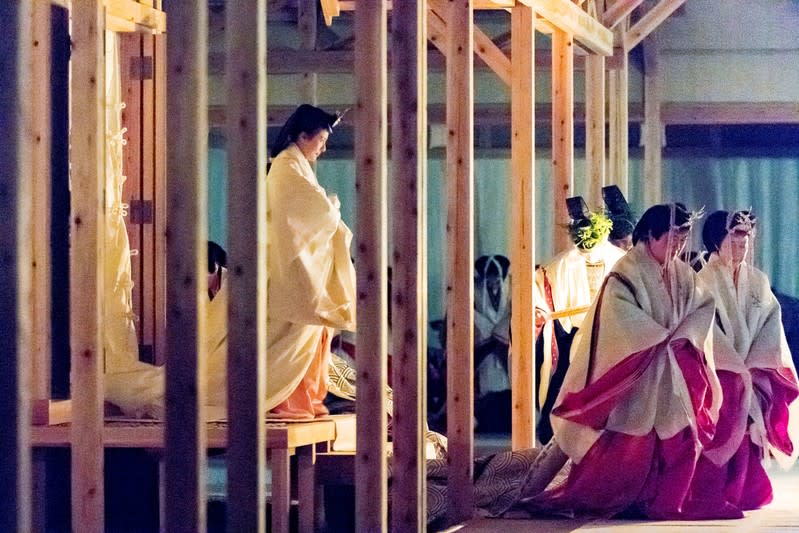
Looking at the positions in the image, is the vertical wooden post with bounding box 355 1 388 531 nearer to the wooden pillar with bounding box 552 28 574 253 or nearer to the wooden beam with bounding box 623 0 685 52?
the wooden pillar with bounding box 552 28 574 253

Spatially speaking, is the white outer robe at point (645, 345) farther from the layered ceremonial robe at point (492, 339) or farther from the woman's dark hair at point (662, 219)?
the layered ceremonial robe at point (492, 339)

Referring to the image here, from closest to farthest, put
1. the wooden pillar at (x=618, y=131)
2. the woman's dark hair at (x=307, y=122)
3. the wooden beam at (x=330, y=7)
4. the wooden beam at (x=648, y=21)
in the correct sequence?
the woman's dark hair at (x=307, y=122) < the wooden beam at (x=330, y=7) < the wooden beam at (x=648, y=21) < the wooden pillar at (x=618, y=131)

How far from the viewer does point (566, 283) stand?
8758mm

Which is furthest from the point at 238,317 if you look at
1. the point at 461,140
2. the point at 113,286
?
the point at 113,286

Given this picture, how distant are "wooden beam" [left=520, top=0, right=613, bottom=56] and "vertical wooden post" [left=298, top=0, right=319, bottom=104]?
9.39 feet

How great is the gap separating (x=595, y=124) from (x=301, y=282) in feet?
11.9

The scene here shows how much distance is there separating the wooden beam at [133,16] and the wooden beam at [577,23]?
1.72 meters

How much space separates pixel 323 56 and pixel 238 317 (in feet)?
26.8

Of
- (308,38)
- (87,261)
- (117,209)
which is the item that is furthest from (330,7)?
(308,38)

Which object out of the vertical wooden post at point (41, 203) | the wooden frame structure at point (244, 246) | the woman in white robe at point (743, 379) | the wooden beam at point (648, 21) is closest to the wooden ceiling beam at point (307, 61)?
the wooden beam at point (648, 21)

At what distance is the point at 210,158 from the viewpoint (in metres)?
13.0

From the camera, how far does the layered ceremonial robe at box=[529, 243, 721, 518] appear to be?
670cm

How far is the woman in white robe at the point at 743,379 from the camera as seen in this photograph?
272 inches

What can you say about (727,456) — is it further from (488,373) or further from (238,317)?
(488,373)
